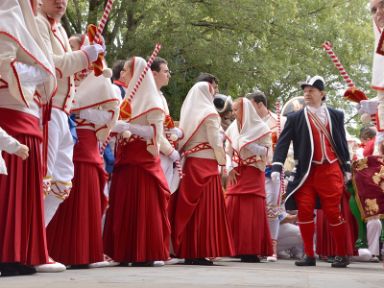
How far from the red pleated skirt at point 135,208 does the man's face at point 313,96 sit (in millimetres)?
2088

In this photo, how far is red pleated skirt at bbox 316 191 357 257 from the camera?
35.5ft

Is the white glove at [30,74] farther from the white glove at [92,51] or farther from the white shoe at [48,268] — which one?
the white shoe at [48,268]

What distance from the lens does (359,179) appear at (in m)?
10.5

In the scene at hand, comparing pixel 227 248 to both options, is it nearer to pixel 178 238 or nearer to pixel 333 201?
pixel 178 238

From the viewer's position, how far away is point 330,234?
36.7ft

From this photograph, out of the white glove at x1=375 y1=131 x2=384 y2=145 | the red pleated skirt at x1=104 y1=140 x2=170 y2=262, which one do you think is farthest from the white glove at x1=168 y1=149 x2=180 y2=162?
the white glove at x1=375 y1=131 x2=384 y2=145

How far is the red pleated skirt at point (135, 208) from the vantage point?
9352 mm

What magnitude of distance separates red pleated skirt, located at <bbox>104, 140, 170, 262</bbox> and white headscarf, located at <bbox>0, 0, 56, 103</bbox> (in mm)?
2427

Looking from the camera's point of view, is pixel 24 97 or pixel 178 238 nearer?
pixel 24 97

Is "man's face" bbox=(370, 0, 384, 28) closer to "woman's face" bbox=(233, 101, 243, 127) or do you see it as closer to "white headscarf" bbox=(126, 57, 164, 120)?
"white headscarf" bbox=(126, 57, 164, 120)

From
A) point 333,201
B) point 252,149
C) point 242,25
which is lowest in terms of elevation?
point 333,201

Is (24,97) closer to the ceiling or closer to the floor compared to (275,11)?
closer to the floor

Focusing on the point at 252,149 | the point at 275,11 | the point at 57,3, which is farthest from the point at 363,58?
the point at 57,3

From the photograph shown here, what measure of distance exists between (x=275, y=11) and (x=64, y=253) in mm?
13773
